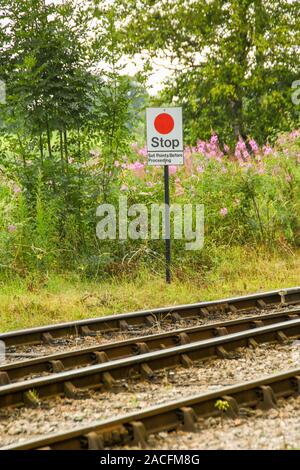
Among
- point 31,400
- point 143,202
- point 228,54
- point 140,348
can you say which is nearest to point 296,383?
point 140,348

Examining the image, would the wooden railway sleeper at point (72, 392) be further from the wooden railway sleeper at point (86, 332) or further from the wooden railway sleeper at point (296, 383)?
the wooden railway sleeper at point (86, 332)

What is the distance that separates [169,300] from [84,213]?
2.42 meters

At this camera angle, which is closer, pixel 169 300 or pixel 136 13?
pixel 169 300

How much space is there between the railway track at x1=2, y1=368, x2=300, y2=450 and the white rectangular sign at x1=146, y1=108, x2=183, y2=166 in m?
5.48

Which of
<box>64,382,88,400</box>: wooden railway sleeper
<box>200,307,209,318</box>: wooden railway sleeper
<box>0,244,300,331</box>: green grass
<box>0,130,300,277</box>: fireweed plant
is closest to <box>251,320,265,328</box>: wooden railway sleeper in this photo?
<box>200,307,209,318</box>: wooden railway sleeper

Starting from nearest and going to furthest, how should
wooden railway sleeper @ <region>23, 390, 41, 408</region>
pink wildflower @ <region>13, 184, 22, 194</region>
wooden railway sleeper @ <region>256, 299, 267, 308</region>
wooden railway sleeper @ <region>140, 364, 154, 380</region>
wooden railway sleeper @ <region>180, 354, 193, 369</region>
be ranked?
wooden railway sleeper @ <region>23, 390, 41, 408</region>, wooden railway sleeper @ <region>140, 364, 154, 380</region>, wooden railway sleeper @ <region>180, 354, 193, 369</region>, wooden railway sleeper @ <region>256, 299, 267, 308</region>, pink wildflower @ <region>13, 184, 22, 194</region>

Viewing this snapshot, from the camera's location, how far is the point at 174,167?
1415 cm

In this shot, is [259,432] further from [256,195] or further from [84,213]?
[256,195]

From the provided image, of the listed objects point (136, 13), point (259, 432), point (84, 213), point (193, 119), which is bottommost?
point (259, 432)

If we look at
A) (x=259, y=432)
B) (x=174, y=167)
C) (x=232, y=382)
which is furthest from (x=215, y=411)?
(x=174, y=167)

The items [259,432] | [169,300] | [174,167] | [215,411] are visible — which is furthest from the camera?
[174,167]

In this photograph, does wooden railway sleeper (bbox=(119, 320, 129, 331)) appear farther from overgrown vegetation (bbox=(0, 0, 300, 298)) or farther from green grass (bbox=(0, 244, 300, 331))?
overgrown vegetation (bbox=(0, 0, 300, 298))

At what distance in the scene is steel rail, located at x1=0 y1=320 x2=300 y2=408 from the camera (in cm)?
677

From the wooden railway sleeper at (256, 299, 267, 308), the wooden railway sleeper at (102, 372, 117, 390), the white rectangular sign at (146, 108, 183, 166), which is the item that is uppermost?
the white rectangular sign at (146, 108, 183, 166)
